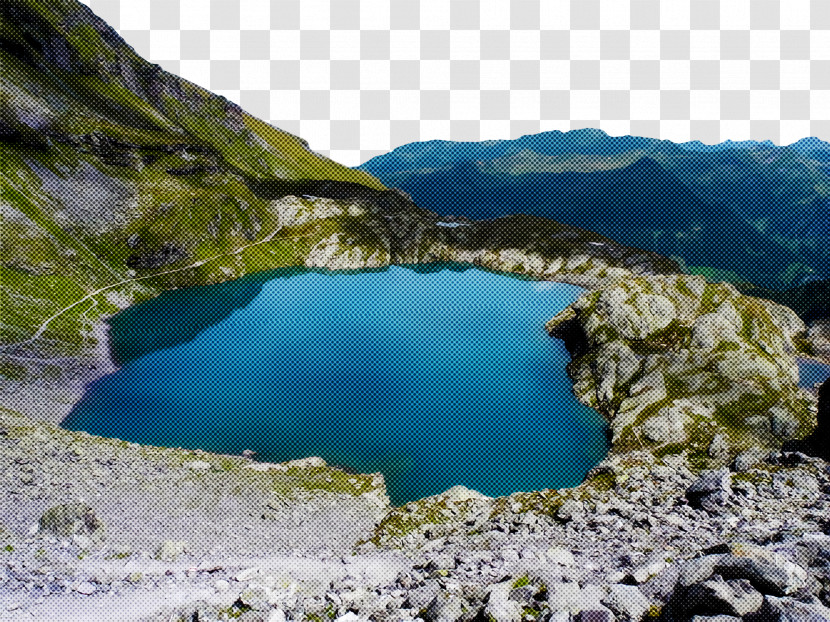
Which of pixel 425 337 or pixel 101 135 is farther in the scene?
pixel 101 135

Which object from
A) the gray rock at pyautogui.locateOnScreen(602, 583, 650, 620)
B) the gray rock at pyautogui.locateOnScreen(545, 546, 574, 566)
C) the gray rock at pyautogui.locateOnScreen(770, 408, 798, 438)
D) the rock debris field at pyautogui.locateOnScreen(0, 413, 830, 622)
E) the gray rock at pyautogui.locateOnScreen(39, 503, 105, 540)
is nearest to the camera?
the gray rock at pyautogui.locateOnScreen(602, 583, 650, 620)

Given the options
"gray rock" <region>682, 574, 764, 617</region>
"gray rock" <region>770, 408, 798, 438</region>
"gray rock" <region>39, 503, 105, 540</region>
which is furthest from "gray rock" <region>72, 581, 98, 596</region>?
"gray rock" <region>770, 408, 798, 438</region>

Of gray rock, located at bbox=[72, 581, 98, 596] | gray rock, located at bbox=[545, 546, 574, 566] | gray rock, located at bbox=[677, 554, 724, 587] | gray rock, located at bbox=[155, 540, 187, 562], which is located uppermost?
gray rock, located at bbox=[677, 554, 724, 587]

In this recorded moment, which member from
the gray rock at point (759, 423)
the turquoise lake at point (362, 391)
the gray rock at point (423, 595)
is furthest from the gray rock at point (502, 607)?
the gray rock at point (759, 423)

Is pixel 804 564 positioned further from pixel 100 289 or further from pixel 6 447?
pixel 100 289

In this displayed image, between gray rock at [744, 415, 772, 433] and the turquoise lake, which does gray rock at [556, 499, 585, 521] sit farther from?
gray rock at [744, 415, 772, 433]

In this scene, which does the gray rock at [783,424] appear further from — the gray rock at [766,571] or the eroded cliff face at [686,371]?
the gray rock at [766,571]

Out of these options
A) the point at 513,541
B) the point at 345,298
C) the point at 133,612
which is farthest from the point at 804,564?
the point at 345,298
